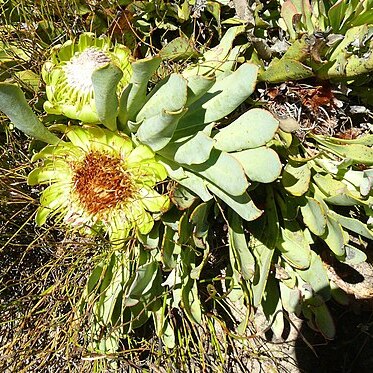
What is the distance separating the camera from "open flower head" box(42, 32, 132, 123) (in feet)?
3.69

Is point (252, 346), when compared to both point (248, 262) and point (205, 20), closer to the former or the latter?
point (248, 262)

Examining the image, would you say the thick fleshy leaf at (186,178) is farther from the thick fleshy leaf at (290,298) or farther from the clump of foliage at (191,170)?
the thick fleshy leaf at (290,298)

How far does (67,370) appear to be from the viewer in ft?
5.64

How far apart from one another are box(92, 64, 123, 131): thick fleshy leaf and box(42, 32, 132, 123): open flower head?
0.12 feet

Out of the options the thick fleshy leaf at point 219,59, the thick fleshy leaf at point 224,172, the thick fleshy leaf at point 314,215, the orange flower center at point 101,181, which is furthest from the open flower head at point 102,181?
the thick fleshy leaf at point 314,215

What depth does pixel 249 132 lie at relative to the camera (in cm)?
110

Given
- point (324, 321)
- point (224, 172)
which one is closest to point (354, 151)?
point (224, 172)

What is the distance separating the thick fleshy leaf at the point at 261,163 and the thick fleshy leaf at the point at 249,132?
2 centimetres

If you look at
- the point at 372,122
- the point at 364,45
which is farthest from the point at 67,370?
the point at 364,45

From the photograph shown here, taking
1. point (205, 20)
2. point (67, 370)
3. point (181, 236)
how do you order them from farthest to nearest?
1. point (67, 370)
2. point (205, 20)
3. point (181, 236)

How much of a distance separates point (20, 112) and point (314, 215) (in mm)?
684

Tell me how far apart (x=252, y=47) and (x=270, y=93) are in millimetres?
120

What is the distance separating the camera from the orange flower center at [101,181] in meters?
1.17

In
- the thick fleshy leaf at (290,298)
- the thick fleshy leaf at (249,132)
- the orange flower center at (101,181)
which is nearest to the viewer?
the thick fleshy leaf at (249,132)
